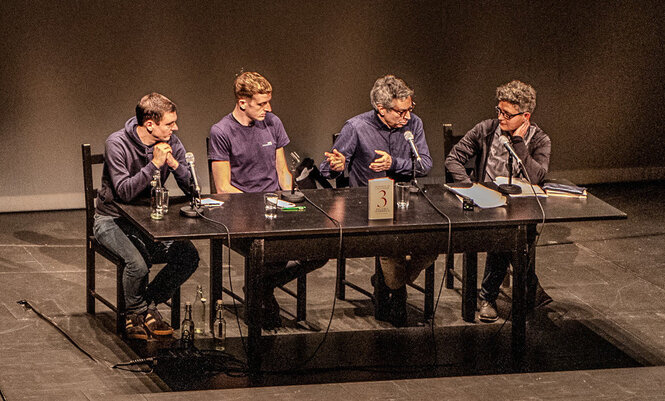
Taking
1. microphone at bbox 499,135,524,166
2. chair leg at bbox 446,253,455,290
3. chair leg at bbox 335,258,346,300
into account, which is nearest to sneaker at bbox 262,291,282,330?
chair leg at bbox 335,258,346,300

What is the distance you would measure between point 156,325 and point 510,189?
70.5 inches

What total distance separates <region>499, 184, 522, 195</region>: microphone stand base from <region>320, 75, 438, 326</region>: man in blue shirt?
0.46 meters

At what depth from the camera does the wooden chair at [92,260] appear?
16.2 feet

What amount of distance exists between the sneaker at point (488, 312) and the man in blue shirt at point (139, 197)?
1.45m

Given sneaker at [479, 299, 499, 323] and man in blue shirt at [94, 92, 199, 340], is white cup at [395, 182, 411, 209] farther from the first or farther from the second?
man in blue shirt at [94, 92, 199, 340]

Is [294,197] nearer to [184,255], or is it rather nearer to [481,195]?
[184,255]

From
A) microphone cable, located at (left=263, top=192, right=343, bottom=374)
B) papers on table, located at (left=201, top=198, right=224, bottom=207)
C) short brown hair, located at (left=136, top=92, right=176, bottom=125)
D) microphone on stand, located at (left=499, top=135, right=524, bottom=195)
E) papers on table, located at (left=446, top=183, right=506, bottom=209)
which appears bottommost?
microphone cable, located at (left=263, top=192, right=343, bottom=374)

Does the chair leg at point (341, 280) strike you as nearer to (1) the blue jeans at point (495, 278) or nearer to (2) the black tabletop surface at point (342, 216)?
(2) the black tabletop surface at point (342, 216)

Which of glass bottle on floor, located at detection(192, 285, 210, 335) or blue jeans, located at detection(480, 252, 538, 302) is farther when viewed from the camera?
blue jeans, located at detection(480, 252, 538, 302)

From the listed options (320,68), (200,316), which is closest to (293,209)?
(200,316)

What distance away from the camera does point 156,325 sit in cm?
501

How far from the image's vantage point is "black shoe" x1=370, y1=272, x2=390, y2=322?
532cm

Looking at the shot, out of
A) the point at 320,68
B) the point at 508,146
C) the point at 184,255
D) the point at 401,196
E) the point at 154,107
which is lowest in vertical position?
the point at 184,255

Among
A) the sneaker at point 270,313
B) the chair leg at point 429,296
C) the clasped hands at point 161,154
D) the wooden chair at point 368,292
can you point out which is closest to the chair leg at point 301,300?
the sneaker at point 270,313
